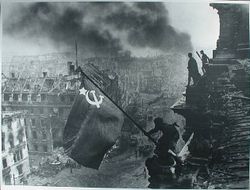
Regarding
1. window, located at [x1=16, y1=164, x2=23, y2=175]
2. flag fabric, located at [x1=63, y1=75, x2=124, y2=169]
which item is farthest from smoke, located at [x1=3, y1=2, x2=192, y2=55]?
window, located at [x1=16, y1=164, x2=23, y2=175]

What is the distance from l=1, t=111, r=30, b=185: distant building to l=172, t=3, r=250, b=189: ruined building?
1361 mm

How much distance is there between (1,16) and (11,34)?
0.17 m

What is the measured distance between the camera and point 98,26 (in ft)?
9.46

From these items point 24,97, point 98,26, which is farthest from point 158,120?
point 24,97

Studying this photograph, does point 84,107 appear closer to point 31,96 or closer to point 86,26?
point 31,96

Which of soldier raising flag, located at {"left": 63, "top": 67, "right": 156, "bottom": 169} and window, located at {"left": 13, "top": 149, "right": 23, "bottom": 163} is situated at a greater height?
soldier raising flag, located at {"left": 63, "top": 67, "right": 156, "bottom": 169}

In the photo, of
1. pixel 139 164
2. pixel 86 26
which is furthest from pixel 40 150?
pixel 86 26

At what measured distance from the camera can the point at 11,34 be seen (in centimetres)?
296

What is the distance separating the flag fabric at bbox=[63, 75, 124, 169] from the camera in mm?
2938

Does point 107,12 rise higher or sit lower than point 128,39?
higher

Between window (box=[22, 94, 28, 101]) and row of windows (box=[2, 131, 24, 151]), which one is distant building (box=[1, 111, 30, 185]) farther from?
window (box=[22, 94, 28, 101])

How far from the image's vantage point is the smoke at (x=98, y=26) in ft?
9.33

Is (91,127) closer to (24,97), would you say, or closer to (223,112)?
(24,97)

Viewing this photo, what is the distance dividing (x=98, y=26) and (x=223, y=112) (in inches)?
50.0
